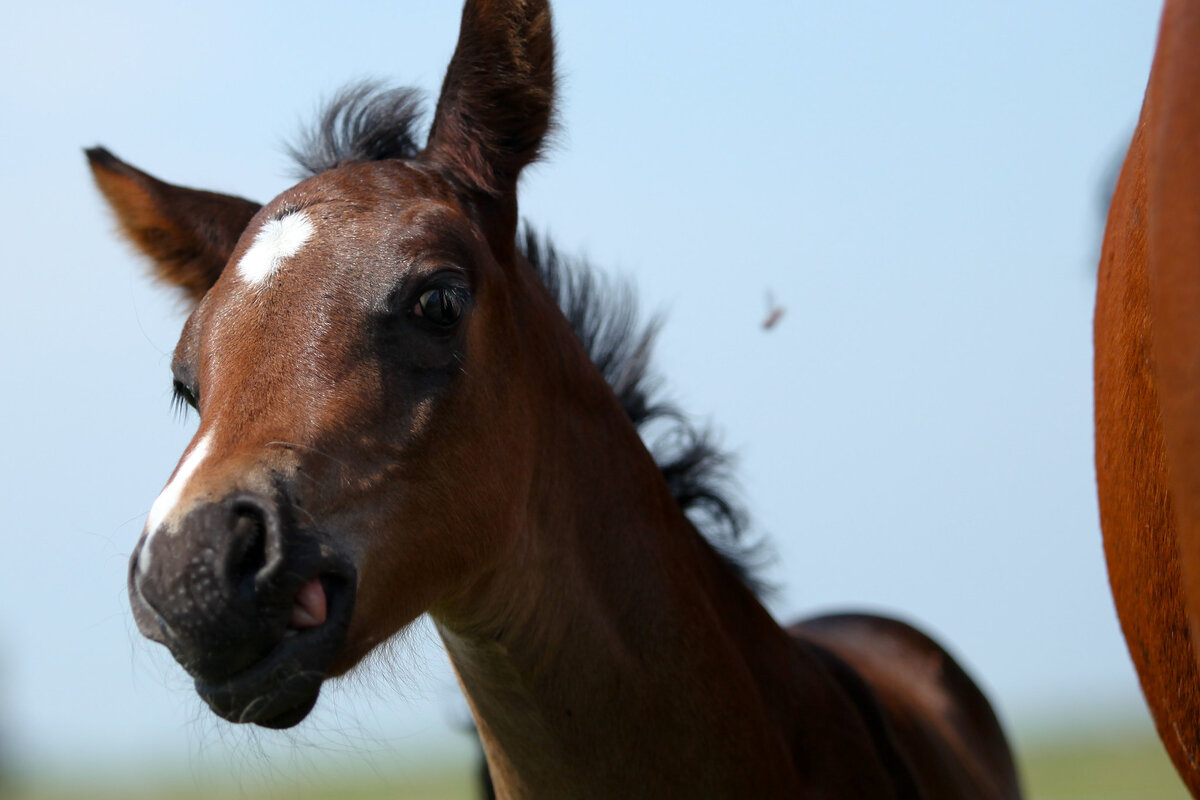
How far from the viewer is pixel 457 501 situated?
99.3 inches

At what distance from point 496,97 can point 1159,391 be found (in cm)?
197

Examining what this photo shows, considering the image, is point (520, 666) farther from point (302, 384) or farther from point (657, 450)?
point (657, 450)

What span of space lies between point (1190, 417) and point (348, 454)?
5.10 feet

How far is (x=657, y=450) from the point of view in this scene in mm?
3877

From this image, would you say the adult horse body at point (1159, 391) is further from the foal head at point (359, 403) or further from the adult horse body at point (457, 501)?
the foal head at point (359, 403)

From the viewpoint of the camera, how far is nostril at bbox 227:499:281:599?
2059mm

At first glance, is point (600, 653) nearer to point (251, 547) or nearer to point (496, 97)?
point (251, 547)

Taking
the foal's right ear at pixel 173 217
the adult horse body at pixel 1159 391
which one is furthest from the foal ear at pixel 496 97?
the adult horse body at pixel 1159 391

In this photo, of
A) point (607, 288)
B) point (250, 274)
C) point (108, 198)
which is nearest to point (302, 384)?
point (250, 274)

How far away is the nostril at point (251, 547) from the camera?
206 centimetres

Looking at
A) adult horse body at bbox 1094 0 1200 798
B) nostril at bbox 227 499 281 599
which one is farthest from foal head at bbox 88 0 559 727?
adult horse body at bbox 1094 0 1200 798

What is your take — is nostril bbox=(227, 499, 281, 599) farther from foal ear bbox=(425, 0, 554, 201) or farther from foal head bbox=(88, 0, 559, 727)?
foal ear bbox=(425, 0, 554, 201)

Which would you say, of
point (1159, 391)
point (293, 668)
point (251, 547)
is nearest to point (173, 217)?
point (251, 547)

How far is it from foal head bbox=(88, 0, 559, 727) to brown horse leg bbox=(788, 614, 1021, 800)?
166 centimetres
